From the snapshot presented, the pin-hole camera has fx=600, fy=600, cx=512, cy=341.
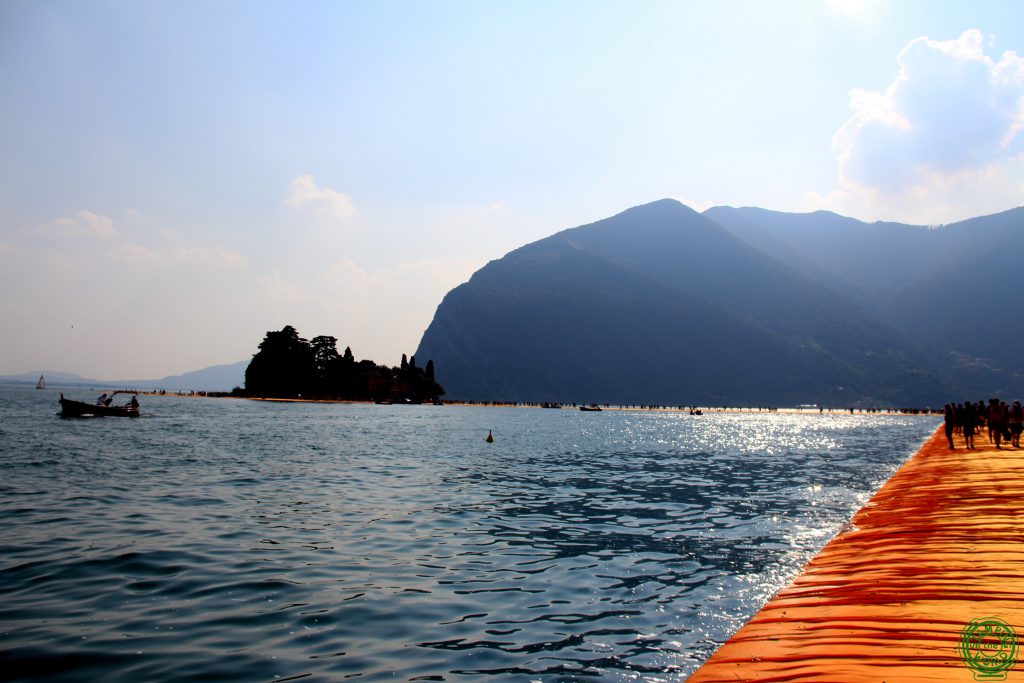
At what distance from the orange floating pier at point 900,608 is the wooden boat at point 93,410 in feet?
280

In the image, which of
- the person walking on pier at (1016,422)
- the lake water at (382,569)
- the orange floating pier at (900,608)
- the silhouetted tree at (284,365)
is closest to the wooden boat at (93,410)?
the lake water at (382,569)

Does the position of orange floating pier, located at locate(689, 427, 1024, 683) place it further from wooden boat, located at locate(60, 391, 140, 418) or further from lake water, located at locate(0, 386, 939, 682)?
wooden boat, located at locate(60, 391, 140, 418)

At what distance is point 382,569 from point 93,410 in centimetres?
8259

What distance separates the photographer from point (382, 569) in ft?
44.3

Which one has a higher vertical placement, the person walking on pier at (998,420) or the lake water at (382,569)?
the person walking on pier at (998,420)

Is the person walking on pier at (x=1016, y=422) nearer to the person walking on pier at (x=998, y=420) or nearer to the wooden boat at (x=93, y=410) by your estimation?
the person walking on pier at (x=998, y=420)

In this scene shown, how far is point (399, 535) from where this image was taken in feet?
55.6

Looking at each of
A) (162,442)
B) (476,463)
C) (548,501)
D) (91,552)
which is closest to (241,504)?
(91,552)

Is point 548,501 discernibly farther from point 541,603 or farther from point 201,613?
point 201,613

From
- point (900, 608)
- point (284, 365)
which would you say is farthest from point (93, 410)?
point (284, 365)

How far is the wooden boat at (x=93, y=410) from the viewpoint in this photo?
2987 inches

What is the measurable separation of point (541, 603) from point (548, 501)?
1253 centimetres

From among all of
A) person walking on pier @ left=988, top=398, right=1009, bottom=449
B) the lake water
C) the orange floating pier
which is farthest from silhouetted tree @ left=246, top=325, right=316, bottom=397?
the orange floating pier

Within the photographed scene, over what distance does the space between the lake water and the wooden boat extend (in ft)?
180
